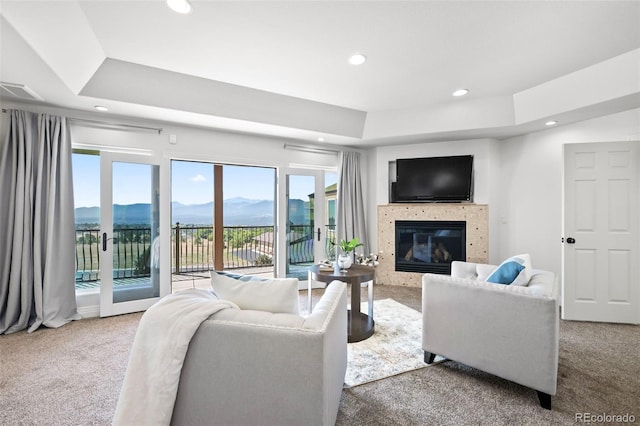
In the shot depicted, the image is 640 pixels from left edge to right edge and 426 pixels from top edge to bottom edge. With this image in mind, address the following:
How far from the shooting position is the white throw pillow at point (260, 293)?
1.59m

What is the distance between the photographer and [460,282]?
212 cm

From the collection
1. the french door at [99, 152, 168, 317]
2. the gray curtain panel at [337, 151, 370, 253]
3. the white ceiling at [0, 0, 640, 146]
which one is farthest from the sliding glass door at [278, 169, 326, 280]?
the french door at [99, 152, 168, 317]

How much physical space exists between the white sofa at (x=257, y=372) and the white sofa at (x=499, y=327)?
3.76 feet

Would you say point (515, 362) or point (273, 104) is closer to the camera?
point (515, 362)

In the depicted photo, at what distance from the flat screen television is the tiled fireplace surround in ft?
0.46

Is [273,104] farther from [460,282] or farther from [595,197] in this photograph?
[595,197]

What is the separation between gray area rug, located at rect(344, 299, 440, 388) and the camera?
2207 mm

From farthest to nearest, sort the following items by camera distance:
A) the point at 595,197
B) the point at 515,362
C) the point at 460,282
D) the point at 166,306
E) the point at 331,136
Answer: the point at 331,136
the point at 595,197
the point at 460,282
the point at 515,362
the point at 166,306

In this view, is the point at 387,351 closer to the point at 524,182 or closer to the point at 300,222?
the point at 300,222

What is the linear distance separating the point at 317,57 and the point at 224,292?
2.23 m


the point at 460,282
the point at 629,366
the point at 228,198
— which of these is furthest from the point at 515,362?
the point at 228,198

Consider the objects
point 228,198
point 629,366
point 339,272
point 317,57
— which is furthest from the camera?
point 228,198

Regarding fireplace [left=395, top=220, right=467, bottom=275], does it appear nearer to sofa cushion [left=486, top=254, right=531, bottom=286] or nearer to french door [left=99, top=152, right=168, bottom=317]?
sofa cushion [left=486, top=254, right=531, bottom=286]

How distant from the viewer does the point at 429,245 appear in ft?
16.1
